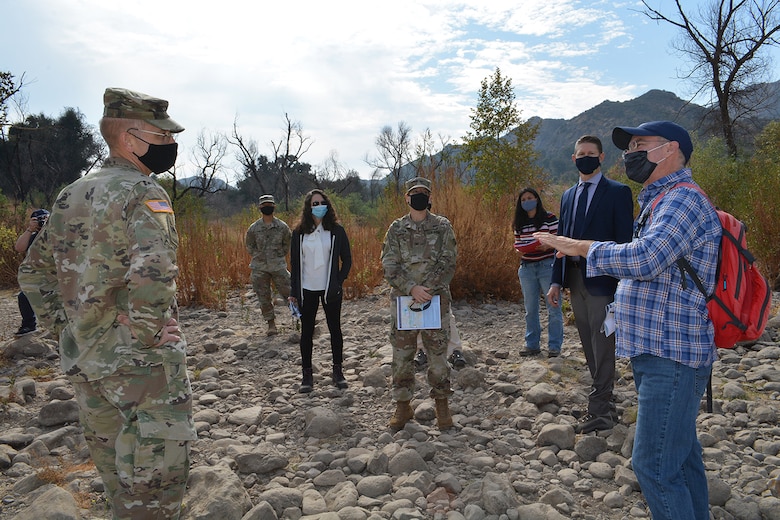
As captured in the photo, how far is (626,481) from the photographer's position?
9.98 ft

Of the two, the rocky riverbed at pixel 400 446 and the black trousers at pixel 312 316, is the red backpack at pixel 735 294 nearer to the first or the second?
the rocky riverbed at pixel 400 446

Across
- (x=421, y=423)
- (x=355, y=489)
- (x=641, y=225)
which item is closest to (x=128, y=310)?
(x=355, y=489)

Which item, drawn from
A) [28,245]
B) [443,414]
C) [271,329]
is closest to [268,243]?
[271,329]

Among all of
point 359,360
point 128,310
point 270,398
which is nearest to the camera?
point 128,310

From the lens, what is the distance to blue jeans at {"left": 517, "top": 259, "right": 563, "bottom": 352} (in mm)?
5617

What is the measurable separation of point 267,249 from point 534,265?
3816 mm

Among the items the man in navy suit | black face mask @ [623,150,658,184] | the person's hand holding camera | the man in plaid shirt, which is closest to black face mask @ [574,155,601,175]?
the man in navy suit

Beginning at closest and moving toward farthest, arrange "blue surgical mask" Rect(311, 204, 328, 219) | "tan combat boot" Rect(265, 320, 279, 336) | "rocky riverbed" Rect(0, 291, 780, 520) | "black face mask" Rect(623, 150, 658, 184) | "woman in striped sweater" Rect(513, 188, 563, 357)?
1. "black face mask" Rect(623, 150, 658, 184)
2. "rocky riverbed" Rect(0, 291, 780, 520)
3. "blue surgical mask" Rect(311, 204, 328, 219)
4. "woman in striped sweater" Rect(513, 188, 563, 357)
5. "tan combat boot" Rect(265, 320, 279, 336)

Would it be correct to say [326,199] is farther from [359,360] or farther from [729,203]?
[729,203]

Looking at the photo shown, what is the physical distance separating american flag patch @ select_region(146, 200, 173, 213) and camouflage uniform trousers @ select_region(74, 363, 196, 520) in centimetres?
61

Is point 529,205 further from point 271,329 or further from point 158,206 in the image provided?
point 158,206

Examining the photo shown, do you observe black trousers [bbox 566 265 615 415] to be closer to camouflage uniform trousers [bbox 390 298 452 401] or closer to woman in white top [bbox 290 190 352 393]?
camouflage uniform trousers [bbox 390 298 452 401]

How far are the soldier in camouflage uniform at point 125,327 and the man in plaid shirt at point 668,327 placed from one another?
1.70m

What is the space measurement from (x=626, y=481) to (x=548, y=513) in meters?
0.63
